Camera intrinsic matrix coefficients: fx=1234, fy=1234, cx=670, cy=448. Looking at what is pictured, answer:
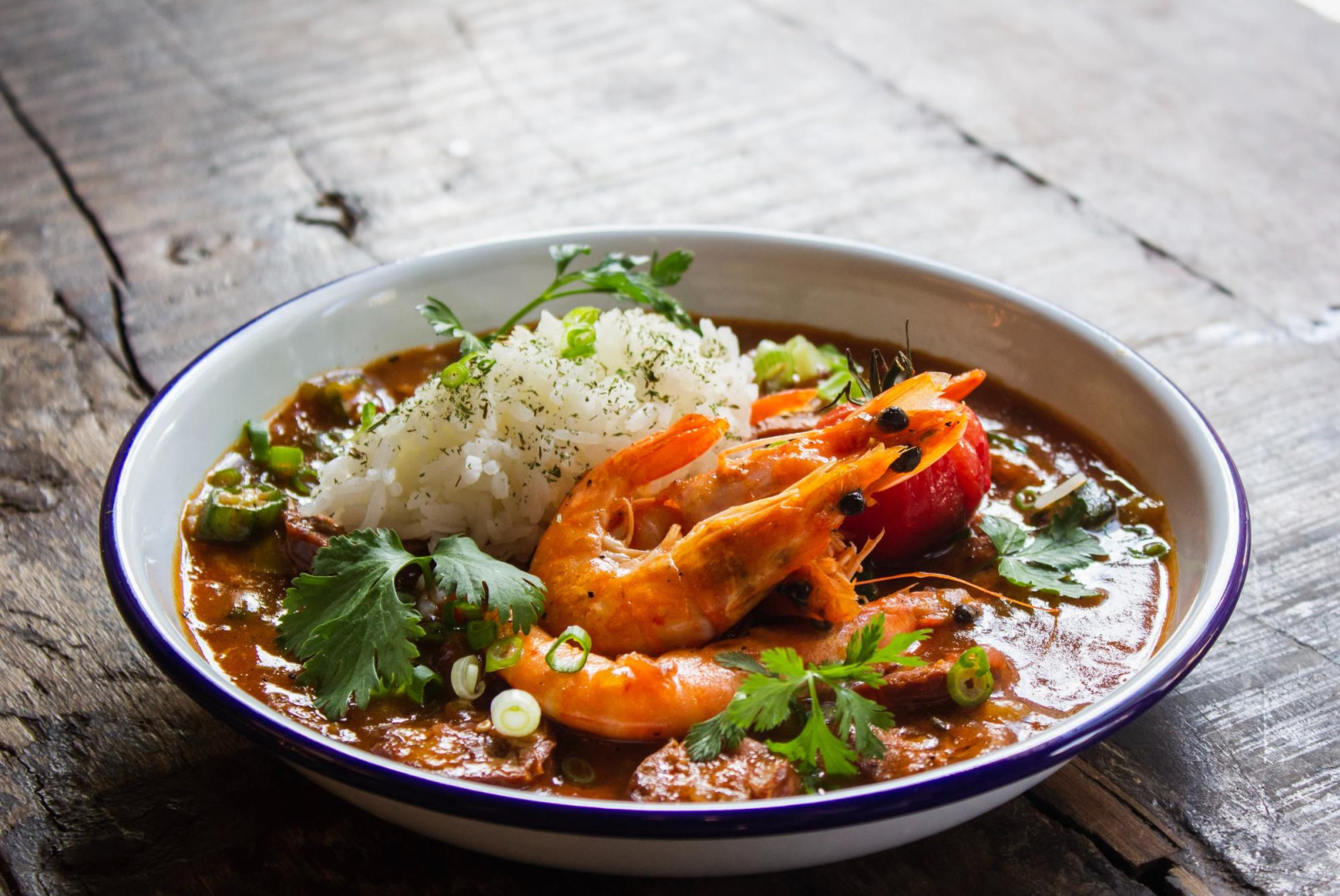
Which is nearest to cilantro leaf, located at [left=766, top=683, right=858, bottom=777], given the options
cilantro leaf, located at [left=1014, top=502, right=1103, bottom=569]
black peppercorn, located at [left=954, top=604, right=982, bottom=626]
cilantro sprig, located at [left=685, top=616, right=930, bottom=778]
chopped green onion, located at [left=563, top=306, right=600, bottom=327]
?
cilantro sprig, located at [left=685, top=616, right=930, bottom=778]

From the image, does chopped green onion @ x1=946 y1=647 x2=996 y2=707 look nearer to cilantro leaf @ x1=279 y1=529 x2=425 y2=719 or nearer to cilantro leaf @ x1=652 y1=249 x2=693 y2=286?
cilantro leaf @ x1=279 y1=529 x2=425 y2=719

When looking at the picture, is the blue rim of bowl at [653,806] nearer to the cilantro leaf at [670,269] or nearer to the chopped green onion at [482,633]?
the chopped green onion at [482,633]

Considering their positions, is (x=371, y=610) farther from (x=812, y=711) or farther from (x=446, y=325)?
(x=446, y=325)

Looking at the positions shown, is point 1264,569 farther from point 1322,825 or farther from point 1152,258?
point 1152,258

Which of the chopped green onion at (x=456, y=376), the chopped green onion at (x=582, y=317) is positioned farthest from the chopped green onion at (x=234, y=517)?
the chopped green onion at (x=582, y=317)

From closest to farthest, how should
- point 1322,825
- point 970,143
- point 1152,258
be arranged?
point 1322,825 → point 1152,258 → point 970,143

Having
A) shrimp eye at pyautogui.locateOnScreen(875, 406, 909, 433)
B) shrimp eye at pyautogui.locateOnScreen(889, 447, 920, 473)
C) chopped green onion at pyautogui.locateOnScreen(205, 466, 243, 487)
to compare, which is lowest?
chopped green onion at pyautogui.locateOnScreen(205, 466, 243, 487)

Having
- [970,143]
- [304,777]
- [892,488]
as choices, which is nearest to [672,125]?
[970,143]
